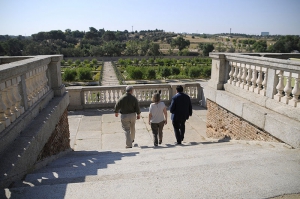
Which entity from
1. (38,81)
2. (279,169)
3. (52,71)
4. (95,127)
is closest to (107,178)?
(279,169)

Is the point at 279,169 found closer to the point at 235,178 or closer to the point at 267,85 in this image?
the point at 235,178

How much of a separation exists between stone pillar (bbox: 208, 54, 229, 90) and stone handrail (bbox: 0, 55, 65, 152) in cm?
430

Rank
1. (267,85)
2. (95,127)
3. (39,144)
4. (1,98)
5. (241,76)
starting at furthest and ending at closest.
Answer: (95,127) → (241,76) → (267,85) → (39,144) → (1,98)

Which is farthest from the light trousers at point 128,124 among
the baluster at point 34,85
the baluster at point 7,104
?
the baluster at point 7,104

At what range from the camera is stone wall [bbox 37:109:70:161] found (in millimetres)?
4513

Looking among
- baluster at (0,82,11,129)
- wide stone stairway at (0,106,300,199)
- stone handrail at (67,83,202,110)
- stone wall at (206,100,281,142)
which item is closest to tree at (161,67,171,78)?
stone handrail at (67,83,202,110)

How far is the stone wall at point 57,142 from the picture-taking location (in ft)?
14.8

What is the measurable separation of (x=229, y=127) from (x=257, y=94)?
1225 millimetres

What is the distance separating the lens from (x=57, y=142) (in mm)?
5301

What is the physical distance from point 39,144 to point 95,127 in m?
4.03

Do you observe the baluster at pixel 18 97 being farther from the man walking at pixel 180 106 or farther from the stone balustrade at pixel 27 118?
the man walking at pixel 180 106

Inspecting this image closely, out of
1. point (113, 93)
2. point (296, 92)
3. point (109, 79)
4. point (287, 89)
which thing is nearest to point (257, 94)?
point (287, 89)

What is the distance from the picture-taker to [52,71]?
20.6 feet

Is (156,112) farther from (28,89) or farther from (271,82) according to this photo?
(28,89)
